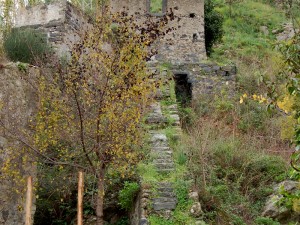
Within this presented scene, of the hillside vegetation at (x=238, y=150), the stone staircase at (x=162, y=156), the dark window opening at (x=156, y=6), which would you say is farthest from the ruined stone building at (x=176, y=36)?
the dark window opening at (x=156, y=6)

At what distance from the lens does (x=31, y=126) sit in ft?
24.1

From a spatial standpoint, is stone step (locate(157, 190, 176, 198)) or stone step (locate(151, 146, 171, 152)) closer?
stone step (locate(157, 190, 176, 198))

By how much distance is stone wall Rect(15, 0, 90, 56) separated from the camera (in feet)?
44.3

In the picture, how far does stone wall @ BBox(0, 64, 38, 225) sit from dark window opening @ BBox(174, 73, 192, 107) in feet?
22.7

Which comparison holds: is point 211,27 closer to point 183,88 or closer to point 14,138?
point 183,88

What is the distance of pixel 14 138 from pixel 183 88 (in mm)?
8353

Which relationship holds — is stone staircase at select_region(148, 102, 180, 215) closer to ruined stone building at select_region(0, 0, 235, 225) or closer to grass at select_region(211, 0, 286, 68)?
ruined stone building at select_region(0, 0, 235, 225)

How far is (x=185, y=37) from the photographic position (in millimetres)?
16203

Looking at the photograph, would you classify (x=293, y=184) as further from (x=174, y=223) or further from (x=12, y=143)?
(x=12, y=143)

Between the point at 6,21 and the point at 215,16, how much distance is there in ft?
25.2

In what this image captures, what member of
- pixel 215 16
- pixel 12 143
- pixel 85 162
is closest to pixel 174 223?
pixel 85 162

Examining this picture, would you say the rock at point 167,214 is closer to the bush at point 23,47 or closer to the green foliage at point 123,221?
the green foliage at point 123,221

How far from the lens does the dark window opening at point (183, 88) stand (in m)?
14.4

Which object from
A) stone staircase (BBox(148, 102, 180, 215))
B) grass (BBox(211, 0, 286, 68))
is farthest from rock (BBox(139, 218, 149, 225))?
grass (BBox(211, 0, 286, 68))
